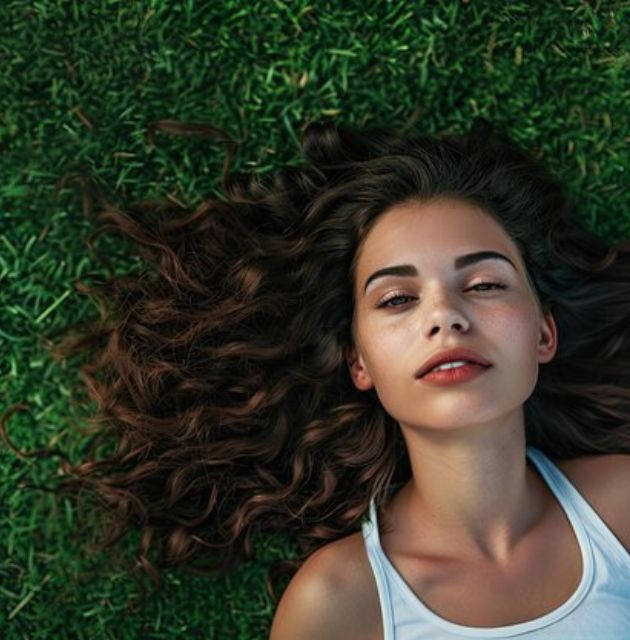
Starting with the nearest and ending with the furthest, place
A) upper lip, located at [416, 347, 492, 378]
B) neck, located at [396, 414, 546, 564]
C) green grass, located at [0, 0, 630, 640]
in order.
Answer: upper lip, located at [416, 347, 492, 378]
neck, located at [396, 414, 546, 564]
green grass, located at [0, 0, 630, 640]

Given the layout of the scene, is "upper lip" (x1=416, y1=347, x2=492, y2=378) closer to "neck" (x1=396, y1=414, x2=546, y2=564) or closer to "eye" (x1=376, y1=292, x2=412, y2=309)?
"eye" (x1=376, y1=292, x2=412, y2=309)

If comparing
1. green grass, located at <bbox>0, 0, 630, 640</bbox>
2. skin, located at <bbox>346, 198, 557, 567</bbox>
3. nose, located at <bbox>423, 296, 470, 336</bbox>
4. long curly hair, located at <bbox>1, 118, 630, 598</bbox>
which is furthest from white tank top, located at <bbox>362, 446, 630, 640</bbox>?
nose, located at <bbox>423, 296, 470, 336</bbox>

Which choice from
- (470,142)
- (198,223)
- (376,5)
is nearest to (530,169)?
(470,142)

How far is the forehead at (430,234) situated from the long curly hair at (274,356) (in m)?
0.19

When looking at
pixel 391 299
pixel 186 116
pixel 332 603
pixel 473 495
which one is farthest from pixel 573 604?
pixel 186 116

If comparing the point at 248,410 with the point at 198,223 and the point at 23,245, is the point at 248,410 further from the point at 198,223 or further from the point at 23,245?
the point at 23,245

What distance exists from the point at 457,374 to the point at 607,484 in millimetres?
901

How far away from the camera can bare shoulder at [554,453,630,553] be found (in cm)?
351

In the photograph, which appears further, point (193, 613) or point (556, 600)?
point (193, 613)

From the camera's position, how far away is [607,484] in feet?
11.8

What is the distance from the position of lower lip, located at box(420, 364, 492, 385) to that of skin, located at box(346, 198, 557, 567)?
19 mm

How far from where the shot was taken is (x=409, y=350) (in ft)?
10.3

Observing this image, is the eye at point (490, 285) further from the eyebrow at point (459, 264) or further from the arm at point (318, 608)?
the arm at point (318, 608)

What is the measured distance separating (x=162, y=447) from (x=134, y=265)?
0.68 metres
